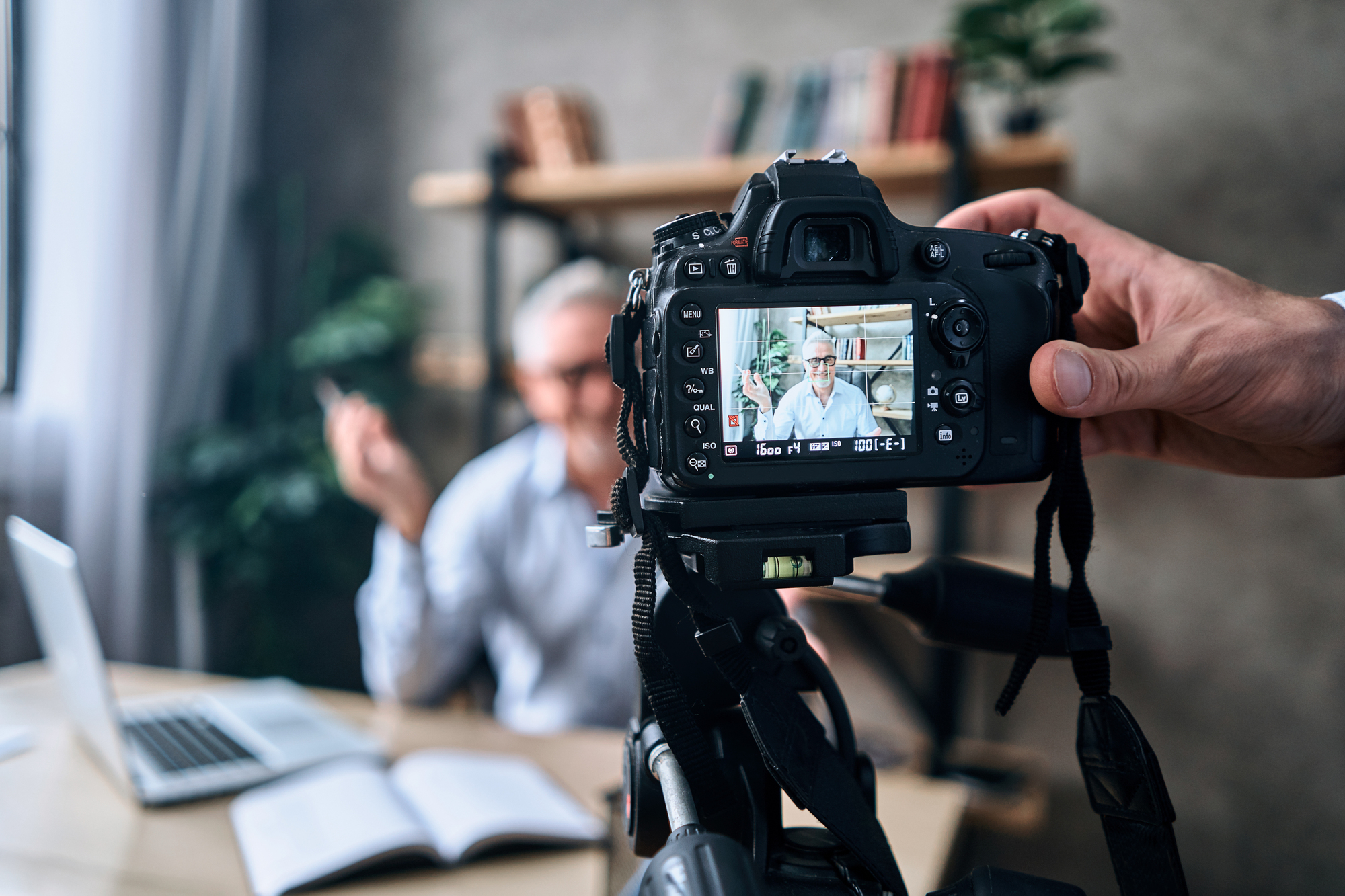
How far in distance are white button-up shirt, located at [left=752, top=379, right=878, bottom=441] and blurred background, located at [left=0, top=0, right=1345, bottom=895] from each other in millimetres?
1223

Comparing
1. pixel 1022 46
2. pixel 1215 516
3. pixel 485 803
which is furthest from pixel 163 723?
pixel 1215 516

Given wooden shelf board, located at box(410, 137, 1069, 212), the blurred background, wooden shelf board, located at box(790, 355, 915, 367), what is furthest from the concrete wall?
wooden shelf board, located at box(790, 355, 915, 367)

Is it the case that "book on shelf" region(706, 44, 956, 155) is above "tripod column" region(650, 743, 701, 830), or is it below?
above

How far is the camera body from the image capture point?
0.44 meters

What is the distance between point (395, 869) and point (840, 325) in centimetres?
66

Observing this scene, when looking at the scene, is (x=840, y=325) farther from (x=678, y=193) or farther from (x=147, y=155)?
(x=147, y=155)

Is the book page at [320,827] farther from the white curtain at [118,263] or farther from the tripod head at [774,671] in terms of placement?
the white curtain at [118,263]

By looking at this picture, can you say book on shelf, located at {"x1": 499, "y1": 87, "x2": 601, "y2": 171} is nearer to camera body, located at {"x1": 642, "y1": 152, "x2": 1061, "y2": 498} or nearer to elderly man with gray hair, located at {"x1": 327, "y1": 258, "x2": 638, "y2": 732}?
elderly man with gray hair, located at {"x1": 327, "y1": 258, "x2": 638, "y2": 732}

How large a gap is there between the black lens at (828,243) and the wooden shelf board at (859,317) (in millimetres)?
34

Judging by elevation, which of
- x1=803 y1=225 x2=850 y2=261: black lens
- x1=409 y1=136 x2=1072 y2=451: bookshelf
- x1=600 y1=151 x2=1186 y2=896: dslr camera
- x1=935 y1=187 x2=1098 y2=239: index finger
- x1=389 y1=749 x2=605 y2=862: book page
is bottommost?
x1=389 y1=749 x2=605 y2=862: book page

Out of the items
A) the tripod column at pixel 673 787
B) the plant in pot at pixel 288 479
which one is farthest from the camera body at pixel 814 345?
the plant in pot at pixel 288 479

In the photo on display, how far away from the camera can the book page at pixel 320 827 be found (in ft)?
2.38

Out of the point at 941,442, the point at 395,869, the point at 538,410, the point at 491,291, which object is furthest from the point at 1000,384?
the point at 491,291

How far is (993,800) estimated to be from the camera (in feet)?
5.26
